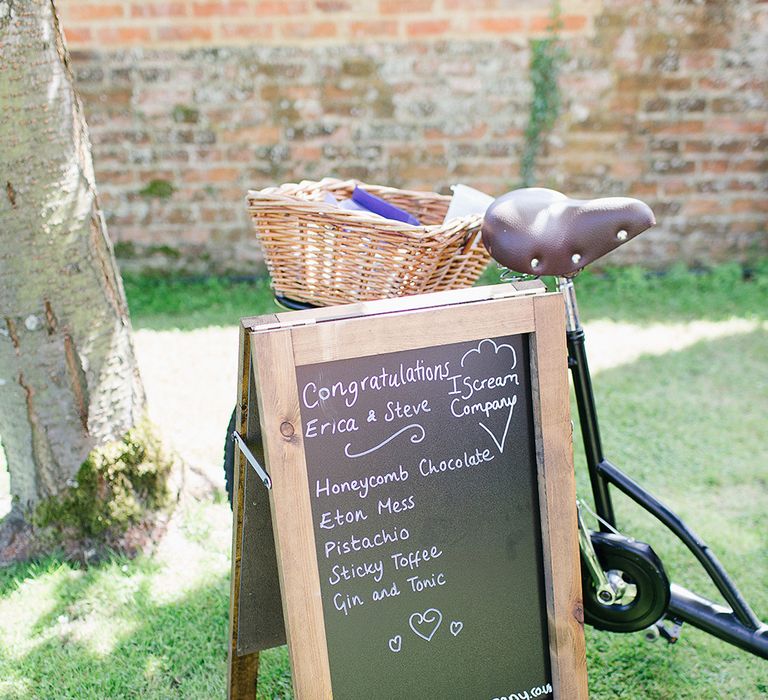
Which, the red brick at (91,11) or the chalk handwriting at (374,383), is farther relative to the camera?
the red brick at (91,11)

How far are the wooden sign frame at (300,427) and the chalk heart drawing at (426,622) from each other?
0.71 ft

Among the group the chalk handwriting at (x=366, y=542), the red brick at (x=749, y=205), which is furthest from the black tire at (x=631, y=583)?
the red brick at (x=749, y=205)

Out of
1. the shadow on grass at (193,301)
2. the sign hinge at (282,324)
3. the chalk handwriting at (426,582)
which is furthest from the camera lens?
the shadow on grass at (193,301)

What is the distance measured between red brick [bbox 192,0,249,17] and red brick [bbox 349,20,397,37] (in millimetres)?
605

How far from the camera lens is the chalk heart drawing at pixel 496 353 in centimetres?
164

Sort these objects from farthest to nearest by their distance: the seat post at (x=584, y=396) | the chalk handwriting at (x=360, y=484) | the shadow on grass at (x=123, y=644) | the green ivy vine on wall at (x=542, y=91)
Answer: the green ivy vine on wall at (x=542, y=91) < the shadow on grass at (x=123, y=644) < the seat post at (x=584, y=396) < the chalk handwriting at (x=360, y=484)

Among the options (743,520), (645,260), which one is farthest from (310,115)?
(743,520)

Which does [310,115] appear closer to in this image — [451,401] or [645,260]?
[645,260]

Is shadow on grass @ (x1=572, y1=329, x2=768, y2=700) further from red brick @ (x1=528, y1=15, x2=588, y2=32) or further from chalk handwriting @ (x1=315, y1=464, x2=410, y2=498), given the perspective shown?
red brick @ (x1=528, y1=15, x2=588, y2=32)

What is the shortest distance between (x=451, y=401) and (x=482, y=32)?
3423 mm

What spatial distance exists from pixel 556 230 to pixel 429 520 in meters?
0.70

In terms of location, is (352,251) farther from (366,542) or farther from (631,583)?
(631,583)

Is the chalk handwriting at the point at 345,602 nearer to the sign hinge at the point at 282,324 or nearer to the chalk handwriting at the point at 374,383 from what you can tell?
the chalk handwriting at the point at 374,383

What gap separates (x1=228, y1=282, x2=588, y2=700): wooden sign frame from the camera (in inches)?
57.7
